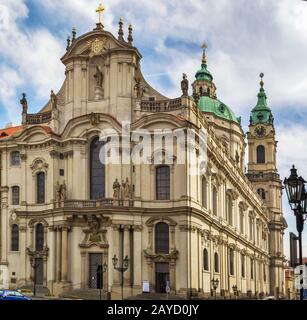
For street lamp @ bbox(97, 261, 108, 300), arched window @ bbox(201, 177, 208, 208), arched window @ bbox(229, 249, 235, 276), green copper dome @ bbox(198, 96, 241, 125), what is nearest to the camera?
street lamp @ bbox(97, 261, 108, 300)

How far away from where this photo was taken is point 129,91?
5184cm

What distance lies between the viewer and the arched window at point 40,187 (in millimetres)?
52844

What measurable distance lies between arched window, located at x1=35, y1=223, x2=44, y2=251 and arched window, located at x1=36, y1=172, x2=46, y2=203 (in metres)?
2.13

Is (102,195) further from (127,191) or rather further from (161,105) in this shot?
(161,105)

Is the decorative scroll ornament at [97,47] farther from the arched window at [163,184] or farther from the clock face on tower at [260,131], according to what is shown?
the clock face on tower at [260,131]

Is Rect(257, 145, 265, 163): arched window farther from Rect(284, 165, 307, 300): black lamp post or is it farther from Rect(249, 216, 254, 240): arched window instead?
Rect(284, 165, 307, 300): black lamp post

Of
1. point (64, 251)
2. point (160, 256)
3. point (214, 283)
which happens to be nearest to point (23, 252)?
point (64, 251)

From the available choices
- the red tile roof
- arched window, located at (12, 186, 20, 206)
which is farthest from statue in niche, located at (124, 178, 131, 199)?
arched window, located at (12, 186, 20, 206)

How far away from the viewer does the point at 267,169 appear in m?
102

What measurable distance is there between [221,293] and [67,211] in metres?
16.6

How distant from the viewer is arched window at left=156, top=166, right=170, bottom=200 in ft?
163

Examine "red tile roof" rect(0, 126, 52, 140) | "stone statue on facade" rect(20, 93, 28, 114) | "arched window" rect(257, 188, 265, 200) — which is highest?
"stone statue on facade" rect(20, 93, 28, 114)
